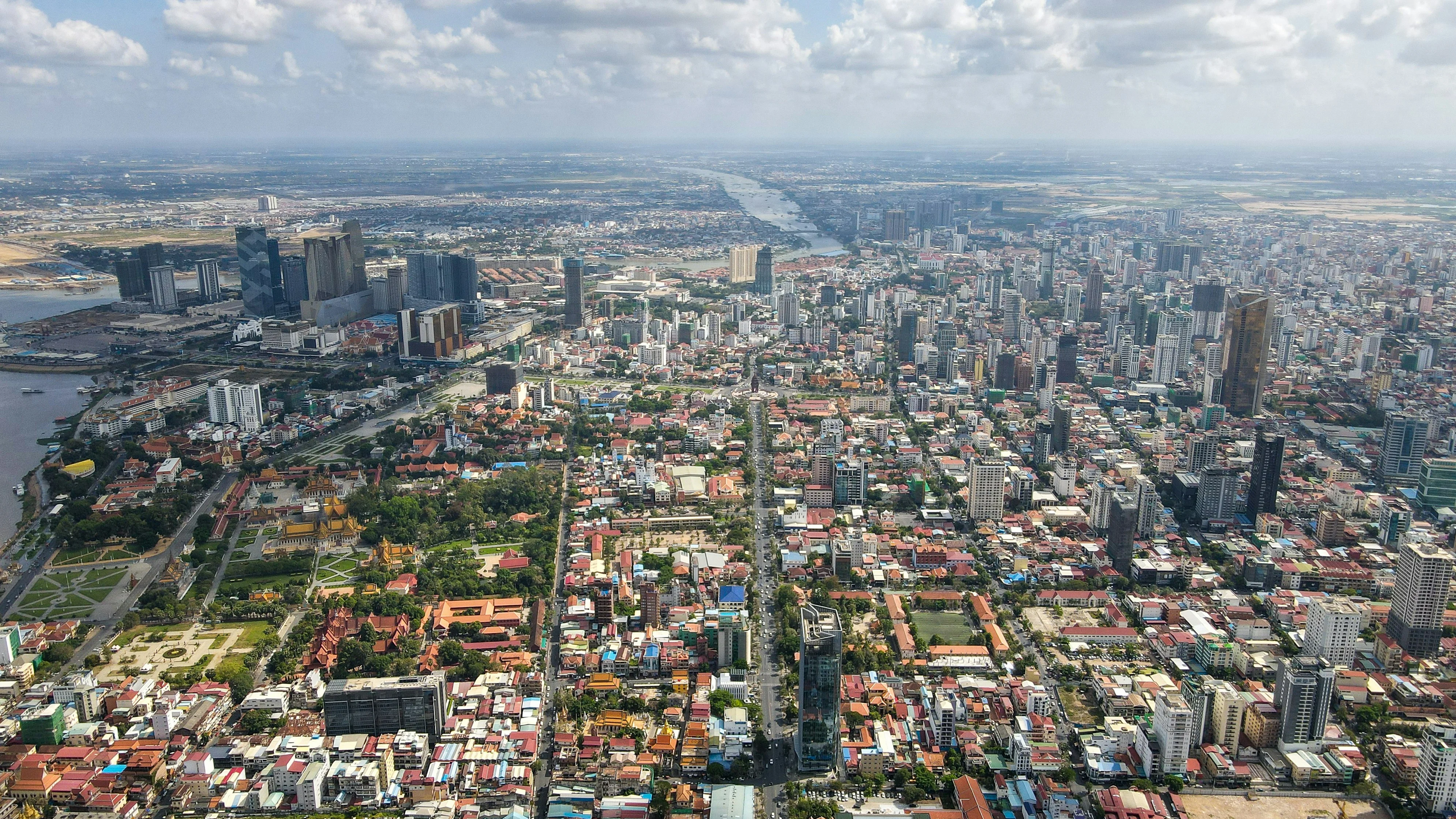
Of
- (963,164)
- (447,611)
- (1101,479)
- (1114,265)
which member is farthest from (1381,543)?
(963,164)

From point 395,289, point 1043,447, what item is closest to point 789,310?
point 395,289

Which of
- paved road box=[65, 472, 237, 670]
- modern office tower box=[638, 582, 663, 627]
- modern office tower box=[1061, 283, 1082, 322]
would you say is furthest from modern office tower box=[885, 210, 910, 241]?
modern office tower box=[638, 582, 663, 627]

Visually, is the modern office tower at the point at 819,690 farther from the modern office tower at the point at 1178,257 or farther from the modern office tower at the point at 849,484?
the modern office tower at the point at 1178,257

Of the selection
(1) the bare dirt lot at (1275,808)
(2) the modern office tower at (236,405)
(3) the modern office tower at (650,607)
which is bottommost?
(1) the bare dirt lot at (1275,808)

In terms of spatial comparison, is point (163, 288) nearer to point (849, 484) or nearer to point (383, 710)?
point (849, 484)

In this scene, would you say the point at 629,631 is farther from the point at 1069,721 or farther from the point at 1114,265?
the point at 1114,265

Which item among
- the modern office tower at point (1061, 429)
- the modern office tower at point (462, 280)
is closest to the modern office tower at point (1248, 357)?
the modern office tower at point (1061, 429)

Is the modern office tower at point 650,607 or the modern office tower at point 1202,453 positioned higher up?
Result: the modern office tower at point 1202,453
